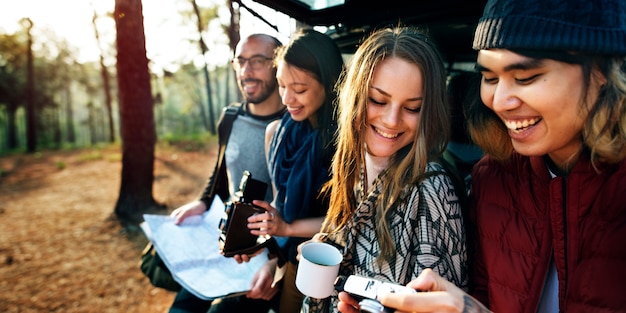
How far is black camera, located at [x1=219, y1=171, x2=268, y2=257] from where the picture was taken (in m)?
1.83

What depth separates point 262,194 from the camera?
1.96 m

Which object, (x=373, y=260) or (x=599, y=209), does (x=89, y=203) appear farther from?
(x=599, y=209)

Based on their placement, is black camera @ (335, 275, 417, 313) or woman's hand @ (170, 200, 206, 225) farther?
woman's hand @ (170, 200, 206, 225)

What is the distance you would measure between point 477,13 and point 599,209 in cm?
136

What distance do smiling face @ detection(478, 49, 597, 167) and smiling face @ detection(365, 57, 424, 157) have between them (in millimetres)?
279

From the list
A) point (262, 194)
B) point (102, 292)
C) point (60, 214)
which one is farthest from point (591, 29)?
point (60, 214)

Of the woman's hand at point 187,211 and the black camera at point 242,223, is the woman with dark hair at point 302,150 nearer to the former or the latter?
the black camera at point 242,223

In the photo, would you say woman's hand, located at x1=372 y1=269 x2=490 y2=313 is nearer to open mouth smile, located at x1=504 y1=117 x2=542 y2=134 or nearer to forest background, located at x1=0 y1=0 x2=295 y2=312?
open mouth smile, located at x1=504 y1=117 x2=542 y2=134

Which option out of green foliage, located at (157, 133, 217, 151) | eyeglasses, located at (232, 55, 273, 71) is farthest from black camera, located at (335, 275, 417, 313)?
green foliage, located at (157, 133, 217, 151)

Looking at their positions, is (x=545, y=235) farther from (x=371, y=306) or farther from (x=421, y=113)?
(x=371, y=306)

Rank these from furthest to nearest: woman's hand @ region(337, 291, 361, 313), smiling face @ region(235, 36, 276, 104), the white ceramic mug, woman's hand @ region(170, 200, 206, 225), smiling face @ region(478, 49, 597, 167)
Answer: smiling face @ region(235, 36, 276, 104) → woman's hand @ region(170, 200, 206, 225) → the white ceramic mug → woman's hand @ region(337, 291, 361, 313) → smiling face @ region(478, 49, 597, 167)

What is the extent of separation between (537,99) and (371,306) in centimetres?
83

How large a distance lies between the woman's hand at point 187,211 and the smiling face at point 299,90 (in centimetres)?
117

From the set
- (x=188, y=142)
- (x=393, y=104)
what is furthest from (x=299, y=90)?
(x=188, y=142)
